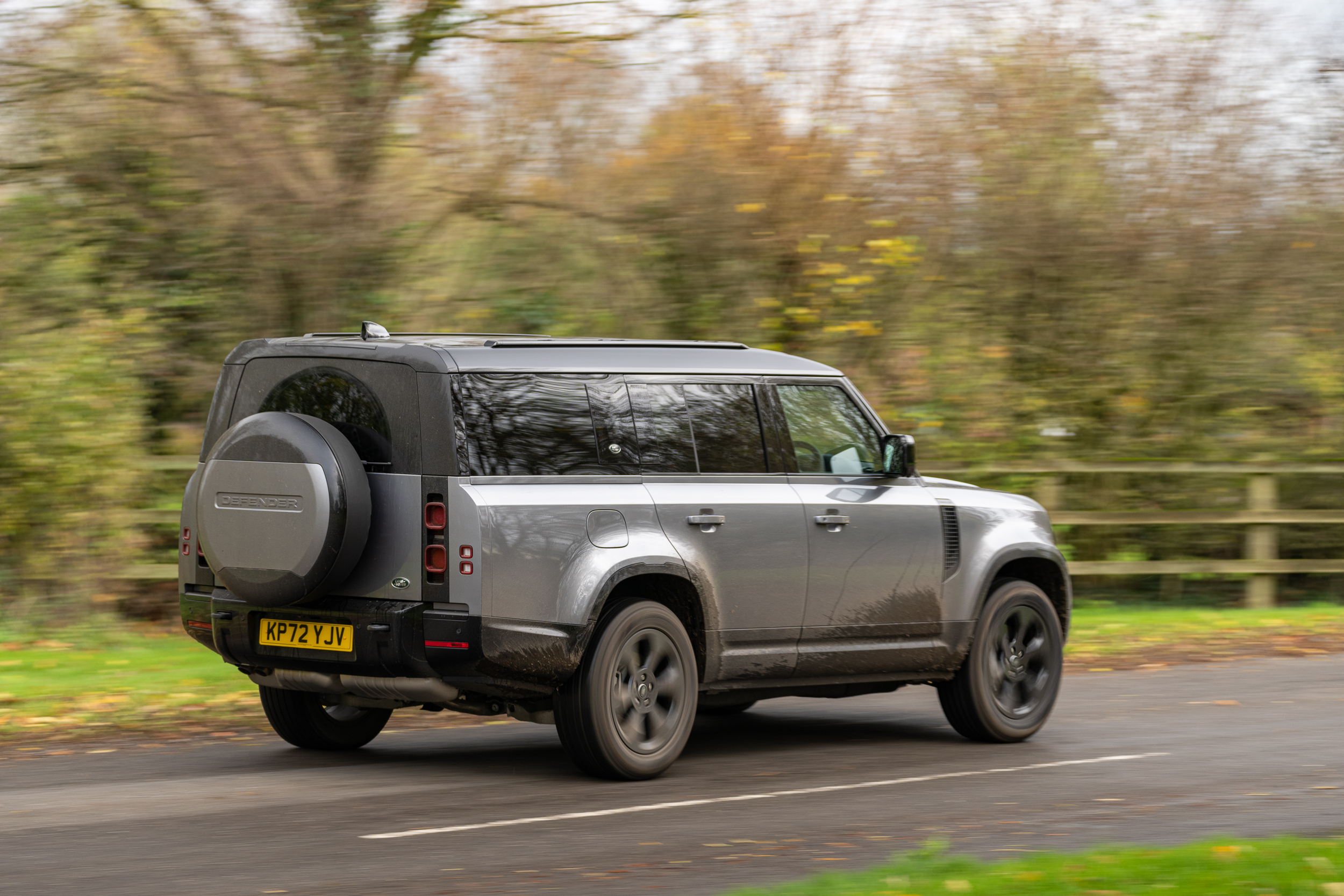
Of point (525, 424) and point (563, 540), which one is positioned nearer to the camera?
point (563, 540)

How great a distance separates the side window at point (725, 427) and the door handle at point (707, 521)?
0.26 metres

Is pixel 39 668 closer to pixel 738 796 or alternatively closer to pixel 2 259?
pixel 2 259

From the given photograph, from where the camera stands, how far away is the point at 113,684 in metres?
11.1

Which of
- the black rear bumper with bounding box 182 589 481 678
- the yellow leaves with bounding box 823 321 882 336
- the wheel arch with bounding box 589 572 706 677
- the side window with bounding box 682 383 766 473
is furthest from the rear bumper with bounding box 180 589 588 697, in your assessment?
the yellow leaves with bounding box 823 321 882 336

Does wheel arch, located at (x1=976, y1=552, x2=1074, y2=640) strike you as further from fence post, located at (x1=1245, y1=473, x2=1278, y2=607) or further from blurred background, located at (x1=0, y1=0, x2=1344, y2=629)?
fence post, located at (x1=1245, y1=473, x2=1278, y2=607)

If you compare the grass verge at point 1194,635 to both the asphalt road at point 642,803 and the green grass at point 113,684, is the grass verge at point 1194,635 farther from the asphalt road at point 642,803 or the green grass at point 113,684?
the green grass at point 113,684

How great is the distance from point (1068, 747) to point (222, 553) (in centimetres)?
462

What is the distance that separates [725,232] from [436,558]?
9075mm

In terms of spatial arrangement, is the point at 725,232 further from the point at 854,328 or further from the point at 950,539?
the point at 950,539

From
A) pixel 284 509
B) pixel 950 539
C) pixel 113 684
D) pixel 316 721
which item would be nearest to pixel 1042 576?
pixel 950 539

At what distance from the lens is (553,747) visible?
362 inches

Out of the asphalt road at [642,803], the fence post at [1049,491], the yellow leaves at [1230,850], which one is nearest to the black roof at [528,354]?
the asphalt road at [642,803]

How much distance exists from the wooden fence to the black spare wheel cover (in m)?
9.72

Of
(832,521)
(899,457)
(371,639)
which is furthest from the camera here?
(899,457)
